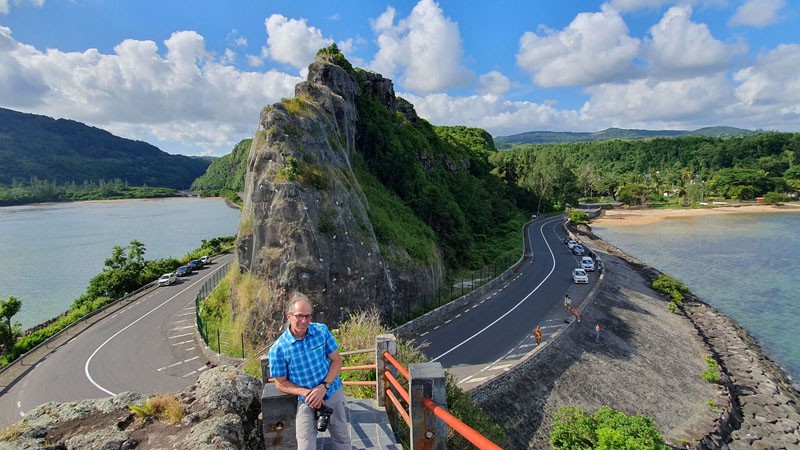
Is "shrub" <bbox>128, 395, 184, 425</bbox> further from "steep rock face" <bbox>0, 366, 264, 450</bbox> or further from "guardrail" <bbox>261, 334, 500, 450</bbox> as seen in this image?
"guardrail" <bbox>261, 334, 500, 450</bbox>

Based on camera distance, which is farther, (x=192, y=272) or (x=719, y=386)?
(x=192, y=272)

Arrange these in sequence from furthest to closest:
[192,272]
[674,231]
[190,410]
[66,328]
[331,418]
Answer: [674,231]
[192,272]
[66,328]
[190,410]
[331,418]

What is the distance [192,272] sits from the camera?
159 feet

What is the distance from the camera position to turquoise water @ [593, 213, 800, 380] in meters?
34.5

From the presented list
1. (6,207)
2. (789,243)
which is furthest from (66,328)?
(6,207)

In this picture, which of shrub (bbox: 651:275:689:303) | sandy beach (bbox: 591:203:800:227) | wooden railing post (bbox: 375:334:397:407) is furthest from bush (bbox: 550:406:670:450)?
sandy beach (bbox: 591:203:800:227)

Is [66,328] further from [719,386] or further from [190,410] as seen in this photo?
[719,386]

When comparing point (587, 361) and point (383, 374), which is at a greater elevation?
point (383, 374)

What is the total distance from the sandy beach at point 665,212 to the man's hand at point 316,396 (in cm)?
10099

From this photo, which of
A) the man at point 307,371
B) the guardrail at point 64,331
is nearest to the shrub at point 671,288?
the man at point 307,371

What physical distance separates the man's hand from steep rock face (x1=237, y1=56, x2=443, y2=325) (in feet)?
60.1

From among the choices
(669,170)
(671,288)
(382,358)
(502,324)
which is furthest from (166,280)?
(669,170)

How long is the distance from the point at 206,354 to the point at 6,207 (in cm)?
18200

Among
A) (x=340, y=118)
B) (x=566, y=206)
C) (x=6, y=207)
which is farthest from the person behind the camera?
(x=6, y=207)
